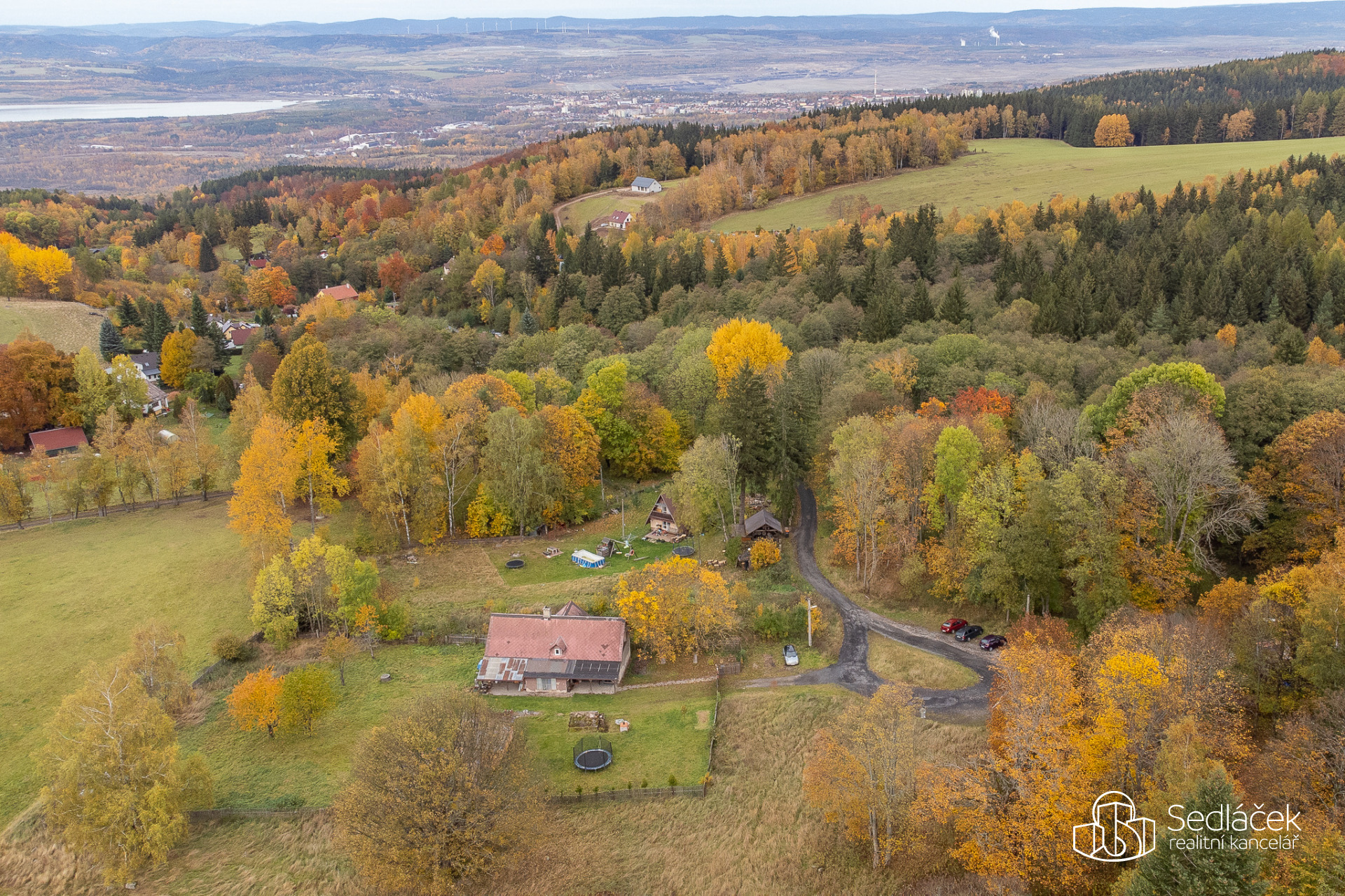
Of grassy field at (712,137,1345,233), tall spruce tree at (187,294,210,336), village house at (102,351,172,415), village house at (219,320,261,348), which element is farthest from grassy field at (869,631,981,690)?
village house at (219,320,261,348)

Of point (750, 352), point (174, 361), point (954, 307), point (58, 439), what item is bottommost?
point (58, 439)

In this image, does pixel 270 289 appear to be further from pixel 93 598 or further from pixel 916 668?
pixel 916 668

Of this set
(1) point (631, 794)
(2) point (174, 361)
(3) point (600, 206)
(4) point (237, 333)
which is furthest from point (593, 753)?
(3) point (600, 206)

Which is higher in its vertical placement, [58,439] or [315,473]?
[315,473]

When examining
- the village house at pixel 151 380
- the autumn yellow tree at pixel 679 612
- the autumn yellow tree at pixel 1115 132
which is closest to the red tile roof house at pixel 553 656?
the autumn yellow tree at pixel 679 612

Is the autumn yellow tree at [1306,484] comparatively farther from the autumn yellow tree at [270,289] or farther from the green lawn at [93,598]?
the autumn yellow tree at [270,289]

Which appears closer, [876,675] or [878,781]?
[878,781]
